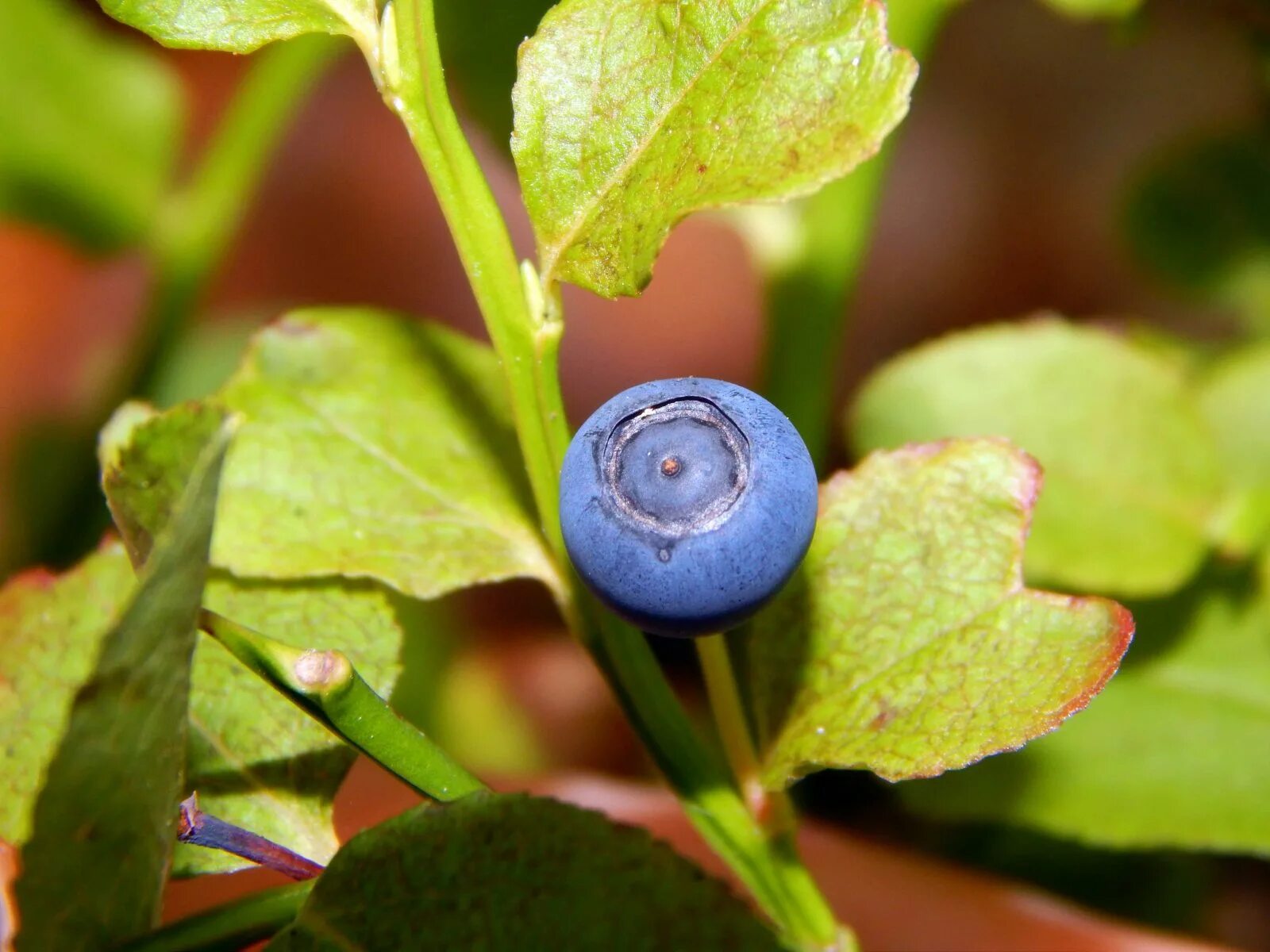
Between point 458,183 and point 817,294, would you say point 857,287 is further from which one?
point 458,183

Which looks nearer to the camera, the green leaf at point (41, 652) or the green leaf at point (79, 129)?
the green leaf at point (41, 652)

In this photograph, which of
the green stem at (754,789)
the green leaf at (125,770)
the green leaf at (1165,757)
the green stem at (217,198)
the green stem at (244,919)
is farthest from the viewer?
the green stem at (217,198)

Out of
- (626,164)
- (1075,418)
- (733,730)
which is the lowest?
(1075,418)

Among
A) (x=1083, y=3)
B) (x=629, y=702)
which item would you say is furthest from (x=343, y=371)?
(x=1083, y=3)

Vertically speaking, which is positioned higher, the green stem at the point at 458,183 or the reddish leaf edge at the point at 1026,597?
the green stem at the point at 458,183

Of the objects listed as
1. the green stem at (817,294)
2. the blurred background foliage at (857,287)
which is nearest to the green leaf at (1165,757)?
the blurred background foliage at (857,287)

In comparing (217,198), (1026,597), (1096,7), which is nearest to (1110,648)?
(1026,597)

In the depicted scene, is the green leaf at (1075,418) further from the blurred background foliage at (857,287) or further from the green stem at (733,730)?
the green stem at (733,730)
